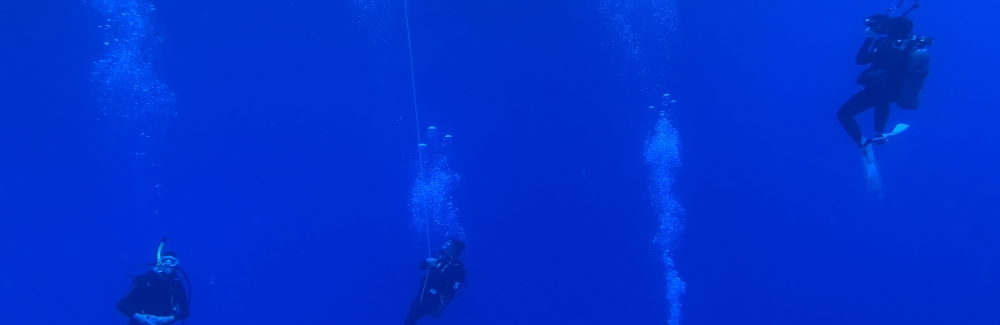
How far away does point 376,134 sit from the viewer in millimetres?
12945

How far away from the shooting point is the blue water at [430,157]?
1242cm

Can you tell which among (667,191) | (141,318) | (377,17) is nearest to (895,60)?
(141,318)

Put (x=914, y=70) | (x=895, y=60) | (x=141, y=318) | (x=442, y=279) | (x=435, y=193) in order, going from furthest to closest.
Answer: (x=435, y=193), (x=442, y=279), (x=141, y=318), (x=895, y=60), (x=914, y=70)

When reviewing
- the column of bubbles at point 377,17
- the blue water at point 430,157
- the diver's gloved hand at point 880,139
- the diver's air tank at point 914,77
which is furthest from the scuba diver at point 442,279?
the column of bubbles at point 377,17

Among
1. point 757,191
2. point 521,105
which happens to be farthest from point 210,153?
point 757,191

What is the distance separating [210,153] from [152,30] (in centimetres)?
278

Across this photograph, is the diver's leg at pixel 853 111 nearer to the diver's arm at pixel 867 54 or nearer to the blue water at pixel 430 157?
the diver's arm at pixel 867 54

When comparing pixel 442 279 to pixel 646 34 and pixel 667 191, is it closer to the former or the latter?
pixel 667 191

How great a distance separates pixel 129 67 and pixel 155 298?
8.00m

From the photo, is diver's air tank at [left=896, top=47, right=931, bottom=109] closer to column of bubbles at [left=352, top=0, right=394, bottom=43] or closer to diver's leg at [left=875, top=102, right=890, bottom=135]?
diver's leg at [left=875, top=102, right=890, bottom=135]

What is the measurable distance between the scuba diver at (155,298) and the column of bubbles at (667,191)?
10086mm

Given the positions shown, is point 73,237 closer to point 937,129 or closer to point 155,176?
point 155,176

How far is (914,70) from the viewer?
4988mm

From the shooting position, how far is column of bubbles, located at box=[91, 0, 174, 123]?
40.4 feet
